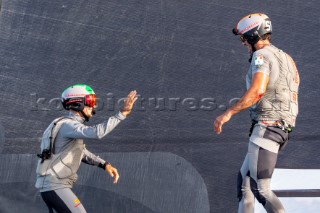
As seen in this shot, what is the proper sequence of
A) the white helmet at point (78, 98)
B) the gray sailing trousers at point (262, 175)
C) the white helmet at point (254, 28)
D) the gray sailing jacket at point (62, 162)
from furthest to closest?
the white helmet at point (78, 98)
the gray sailing jacket at point (62, 162)
the white helmet at point (254, 28)
the gray sailing trousers at point (262, 175)

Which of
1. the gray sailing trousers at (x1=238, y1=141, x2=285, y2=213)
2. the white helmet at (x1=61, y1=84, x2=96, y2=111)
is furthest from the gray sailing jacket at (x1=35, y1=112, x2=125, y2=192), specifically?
the gray sailing trousers at (x1=238, y1=141, x2=285, y2=213)

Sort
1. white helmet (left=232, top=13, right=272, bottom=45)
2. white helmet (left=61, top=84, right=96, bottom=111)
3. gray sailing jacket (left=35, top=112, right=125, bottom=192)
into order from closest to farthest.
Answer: white helmet (left=232, top=13, right=272, bottom=45) < gray sailing jacket (left=35, top=112, right=125, bottom=192) < white helmet (left=61, top=84, right=96, bottom=111)

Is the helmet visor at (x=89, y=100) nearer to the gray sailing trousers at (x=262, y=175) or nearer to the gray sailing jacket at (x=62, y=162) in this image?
the gray sailing jacket at (x=62, y=162)

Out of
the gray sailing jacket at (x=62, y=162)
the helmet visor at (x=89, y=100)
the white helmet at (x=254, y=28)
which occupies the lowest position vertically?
the gray sailing jacket at (x=62, y=162)

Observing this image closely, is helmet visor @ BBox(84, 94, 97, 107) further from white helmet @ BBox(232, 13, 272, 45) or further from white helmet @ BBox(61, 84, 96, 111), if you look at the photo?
white helmet @ BBox(232, 13, 272, 45)

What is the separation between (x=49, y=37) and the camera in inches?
255

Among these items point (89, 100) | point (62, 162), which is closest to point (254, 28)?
point (89, 100)

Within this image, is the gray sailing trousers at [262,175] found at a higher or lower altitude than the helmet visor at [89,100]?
lower

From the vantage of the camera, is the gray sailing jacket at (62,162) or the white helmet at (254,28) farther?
the gray sailing jacket at (62,162)

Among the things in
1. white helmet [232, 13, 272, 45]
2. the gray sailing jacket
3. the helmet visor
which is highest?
white helmet [232, 13, 272, 45]

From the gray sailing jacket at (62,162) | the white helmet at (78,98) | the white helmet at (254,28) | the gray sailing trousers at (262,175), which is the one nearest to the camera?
the gray sailing trousers at (262,175)

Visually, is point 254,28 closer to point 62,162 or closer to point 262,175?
point 262,175

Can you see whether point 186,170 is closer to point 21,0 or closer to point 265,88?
point 265,88

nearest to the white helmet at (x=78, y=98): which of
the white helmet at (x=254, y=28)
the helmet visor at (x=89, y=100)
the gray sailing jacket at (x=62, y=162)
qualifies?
the helmet visor at (x=89, y=100)
